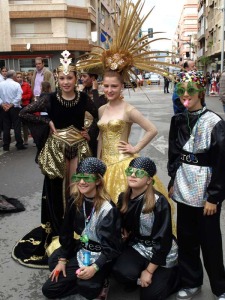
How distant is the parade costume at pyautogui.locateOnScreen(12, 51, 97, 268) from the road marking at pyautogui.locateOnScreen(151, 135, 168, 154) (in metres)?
5.39

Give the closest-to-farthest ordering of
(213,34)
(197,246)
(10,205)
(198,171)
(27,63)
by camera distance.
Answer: (198,171), (197,246), (10,205), (27,63), (213,34)

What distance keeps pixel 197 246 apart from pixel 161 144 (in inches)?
271

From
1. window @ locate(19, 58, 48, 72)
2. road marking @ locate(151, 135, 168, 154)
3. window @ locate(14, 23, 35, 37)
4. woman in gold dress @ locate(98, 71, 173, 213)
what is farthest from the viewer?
window @ locate(14, 23, 35, 37)

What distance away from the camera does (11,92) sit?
32.0 ft

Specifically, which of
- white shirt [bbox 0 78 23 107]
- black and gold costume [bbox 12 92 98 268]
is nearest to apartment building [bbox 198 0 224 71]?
white shirt [bbox 0 78 23 107]

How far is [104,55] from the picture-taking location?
12.1 ft

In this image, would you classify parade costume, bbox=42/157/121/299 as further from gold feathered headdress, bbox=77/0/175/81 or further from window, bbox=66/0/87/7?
window, bbox=66/0/87/7

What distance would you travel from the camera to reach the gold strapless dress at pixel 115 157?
3.67 metres

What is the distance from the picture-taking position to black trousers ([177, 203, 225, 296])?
2.96 meters

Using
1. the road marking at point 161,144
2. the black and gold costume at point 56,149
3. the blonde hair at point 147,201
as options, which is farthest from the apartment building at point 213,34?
the blonde hair at point 147,201

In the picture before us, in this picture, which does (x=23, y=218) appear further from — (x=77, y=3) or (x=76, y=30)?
(x=77, y=3)

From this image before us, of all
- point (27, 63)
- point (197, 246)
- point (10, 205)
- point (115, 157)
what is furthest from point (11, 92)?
point (27, 63)

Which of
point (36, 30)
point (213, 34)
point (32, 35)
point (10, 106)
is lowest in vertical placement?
point (10, 106)

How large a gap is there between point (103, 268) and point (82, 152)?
1.19 metres
